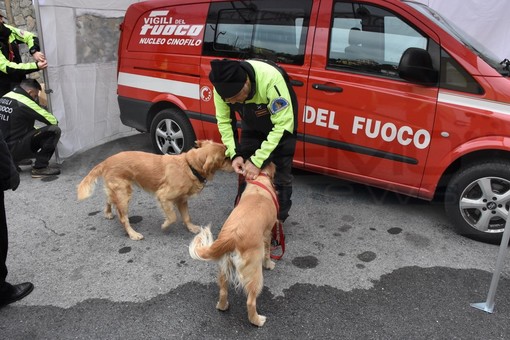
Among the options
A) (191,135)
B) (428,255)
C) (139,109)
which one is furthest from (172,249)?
(139,109)

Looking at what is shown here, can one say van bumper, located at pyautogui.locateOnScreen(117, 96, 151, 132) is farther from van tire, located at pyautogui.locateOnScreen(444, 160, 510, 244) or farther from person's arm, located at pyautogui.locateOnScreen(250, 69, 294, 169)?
van tire, located at pyautogui.locateOnScreen(444, 160, 510, 244)

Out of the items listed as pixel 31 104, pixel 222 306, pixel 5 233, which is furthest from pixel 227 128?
pixel 31 104

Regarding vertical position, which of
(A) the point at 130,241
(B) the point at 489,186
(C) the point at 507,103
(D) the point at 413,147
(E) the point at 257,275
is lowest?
(A) the point at 130,241

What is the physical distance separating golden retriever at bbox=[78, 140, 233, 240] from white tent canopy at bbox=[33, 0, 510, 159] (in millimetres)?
2281

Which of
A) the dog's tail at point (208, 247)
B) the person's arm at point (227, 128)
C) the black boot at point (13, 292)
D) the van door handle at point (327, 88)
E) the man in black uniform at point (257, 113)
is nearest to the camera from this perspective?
the dog's tail at point (208, 247)

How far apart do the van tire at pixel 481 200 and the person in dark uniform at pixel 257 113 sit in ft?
4.83

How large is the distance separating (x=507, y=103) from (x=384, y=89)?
3.02 feet

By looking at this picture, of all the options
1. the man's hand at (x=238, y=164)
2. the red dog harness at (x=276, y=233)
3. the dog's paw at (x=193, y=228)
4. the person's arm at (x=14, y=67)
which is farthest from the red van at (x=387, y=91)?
the person's arm at (x=14, y=67)

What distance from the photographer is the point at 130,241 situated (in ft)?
11.0

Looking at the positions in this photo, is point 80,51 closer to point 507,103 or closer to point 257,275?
point 257,275

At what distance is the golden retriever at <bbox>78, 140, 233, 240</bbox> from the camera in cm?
322

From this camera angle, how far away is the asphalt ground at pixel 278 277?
7.77ft

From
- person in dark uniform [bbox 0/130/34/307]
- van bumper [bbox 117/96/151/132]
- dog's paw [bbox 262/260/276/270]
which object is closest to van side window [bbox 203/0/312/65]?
van bumper [bbox 117/96/151/132]

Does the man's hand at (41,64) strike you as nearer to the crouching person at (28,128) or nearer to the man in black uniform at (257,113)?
the crouching person at (28,128)
